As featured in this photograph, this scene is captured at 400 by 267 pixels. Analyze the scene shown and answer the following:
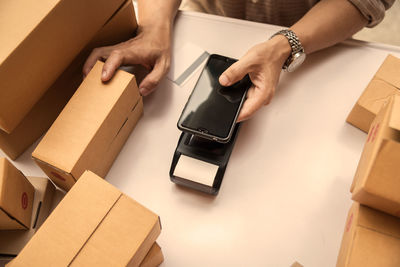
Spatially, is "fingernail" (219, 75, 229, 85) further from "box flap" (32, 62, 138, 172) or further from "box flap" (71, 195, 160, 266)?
"box flap" (71, 195, 160, 266)

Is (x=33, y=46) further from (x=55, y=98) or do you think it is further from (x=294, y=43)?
(x=294, y=43)

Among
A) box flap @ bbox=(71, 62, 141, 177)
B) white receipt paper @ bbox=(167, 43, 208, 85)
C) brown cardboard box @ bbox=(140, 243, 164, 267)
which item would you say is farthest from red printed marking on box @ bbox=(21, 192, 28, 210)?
white receipt paper @ bbox=(167, 43, 208, 85)

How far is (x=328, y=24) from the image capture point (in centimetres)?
80

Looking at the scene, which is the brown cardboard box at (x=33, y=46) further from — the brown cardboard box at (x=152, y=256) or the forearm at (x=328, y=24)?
the forearm at (x=328, y=24)

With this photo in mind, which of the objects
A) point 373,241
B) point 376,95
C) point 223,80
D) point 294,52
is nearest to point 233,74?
point 223,80

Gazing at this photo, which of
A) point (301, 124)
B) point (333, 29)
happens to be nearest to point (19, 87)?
point (301, 124)

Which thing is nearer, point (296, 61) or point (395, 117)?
point (395, 117)

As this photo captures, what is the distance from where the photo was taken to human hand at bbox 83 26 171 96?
0.74 m

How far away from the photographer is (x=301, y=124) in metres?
0.76

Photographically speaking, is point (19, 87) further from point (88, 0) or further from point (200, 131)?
point (200, 131)

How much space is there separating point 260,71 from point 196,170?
267 millimetres

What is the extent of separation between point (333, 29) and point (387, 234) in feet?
1.63

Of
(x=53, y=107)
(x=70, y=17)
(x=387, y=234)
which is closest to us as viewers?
(x=387, y=234)

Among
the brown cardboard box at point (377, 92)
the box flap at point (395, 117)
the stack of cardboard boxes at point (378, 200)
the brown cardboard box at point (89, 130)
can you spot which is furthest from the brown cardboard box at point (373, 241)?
the brown cardboard box at point (89, 130)
